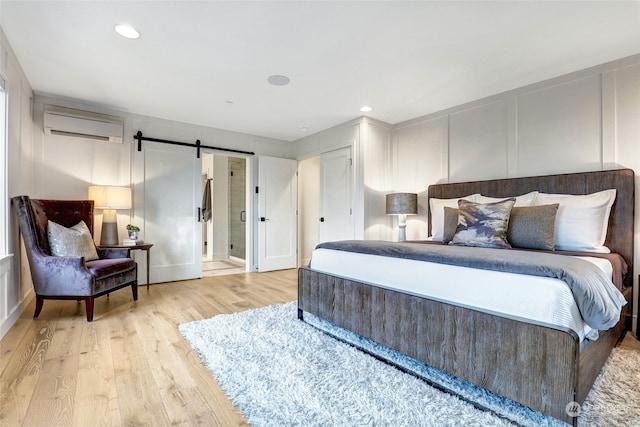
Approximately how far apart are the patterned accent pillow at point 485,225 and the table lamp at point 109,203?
3.67 m

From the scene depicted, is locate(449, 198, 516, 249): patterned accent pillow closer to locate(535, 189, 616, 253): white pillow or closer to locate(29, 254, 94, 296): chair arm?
locate(535, 189, 616, 253): white pillow

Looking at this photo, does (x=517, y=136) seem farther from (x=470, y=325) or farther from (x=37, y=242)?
(x=37, y=242)

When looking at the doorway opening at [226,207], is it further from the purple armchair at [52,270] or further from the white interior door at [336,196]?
the purple armchair at [52,270]

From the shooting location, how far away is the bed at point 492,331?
4.15 ft

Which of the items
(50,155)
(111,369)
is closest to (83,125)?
(50,155)

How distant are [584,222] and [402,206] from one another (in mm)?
1776

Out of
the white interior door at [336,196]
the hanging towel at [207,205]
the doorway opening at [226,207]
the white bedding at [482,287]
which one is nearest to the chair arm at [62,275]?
the white bedding at [482,287]

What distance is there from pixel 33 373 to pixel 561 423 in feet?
9.26

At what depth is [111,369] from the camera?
1.86 m

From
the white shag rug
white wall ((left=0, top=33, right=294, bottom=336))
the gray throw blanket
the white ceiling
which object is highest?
the white ceiling

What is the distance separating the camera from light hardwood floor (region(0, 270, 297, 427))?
4.72 feet

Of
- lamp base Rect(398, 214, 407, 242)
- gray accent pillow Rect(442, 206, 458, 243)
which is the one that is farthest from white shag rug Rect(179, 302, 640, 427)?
lamp base Rect(398, 214, 407, 242)

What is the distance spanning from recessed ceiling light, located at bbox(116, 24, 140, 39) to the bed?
2.23 metres

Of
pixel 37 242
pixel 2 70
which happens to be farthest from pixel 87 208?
pixel 2 70
